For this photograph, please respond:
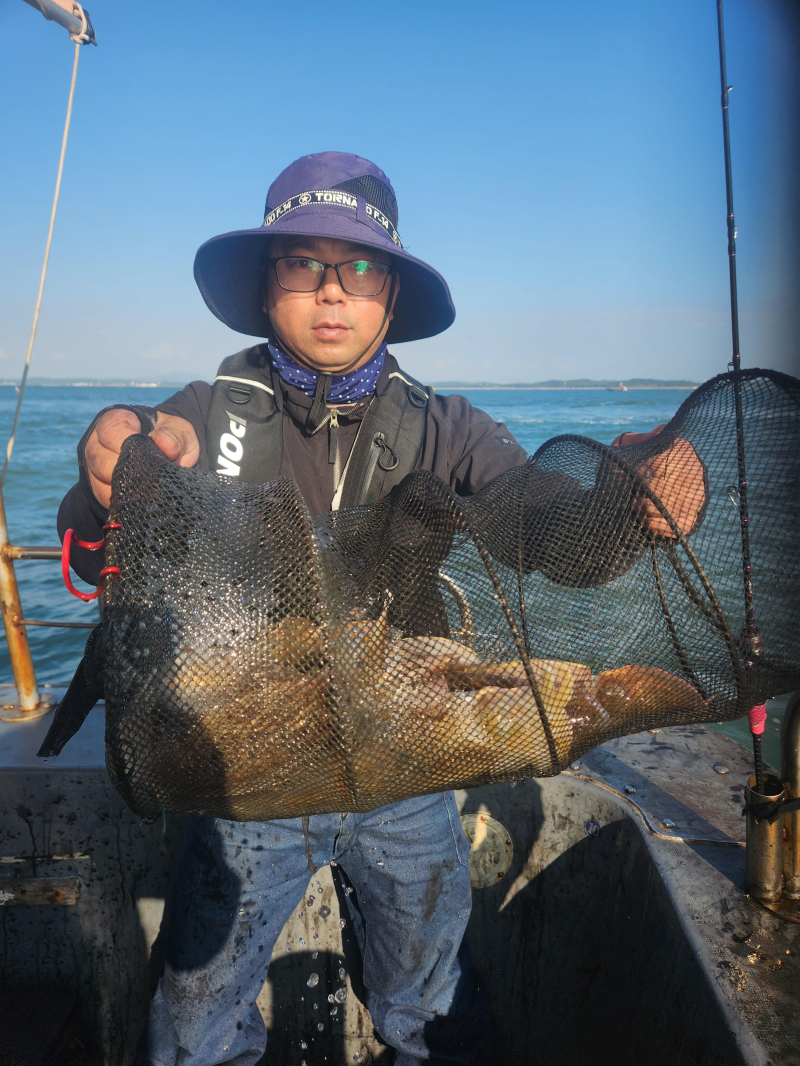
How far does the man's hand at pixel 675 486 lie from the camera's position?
181 centimetres

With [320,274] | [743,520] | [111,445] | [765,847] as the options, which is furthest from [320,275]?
[765,847]

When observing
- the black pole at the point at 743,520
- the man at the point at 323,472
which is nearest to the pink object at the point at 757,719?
the black pole at the point at 743,520

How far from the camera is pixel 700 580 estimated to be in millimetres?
1778

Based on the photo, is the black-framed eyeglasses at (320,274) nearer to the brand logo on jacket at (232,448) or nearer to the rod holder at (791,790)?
the brand logo on jacket at (232,448)

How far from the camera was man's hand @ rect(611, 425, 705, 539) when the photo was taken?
5.93 ft

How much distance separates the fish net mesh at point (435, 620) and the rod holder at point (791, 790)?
0.22 metres

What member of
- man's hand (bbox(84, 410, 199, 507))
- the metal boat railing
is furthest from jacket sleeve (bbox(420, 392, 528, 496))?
the metal boat railing

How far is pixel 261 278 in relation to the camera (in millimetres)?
3078

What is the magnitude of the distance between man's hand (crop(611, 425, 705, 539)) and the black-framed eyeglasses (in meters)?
1.35

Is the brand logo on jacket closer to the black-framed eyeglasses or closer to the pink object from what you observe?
the black-framed eyeglasses

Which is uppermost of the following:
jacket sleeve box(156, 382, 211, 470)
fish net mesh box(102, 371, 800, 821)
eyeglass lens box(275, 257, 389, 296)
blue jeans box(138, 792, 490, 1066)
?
eyeglass lens box(275, 257, 389, 296)

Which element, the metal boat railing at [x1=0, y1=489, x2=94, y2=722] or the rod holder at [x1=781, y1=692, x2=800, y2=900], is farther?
the metal boat railing at [x1=0, y1=489, x2=94, y2=722]

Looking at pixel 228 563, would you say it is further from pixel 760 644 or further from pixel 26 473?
pixel 26 473

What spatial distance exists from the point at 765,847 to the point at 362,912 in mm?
1468
